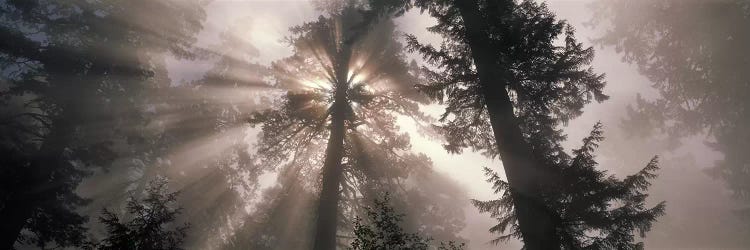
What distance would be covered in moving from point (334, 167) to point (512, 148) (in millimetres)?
8569

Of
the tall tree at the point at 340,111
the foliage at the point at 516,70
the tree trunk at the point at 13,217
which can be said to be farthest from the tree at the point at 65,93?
the foliage at the point at 516,70

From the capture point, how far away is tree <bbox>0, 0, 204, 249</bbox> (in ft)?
50.8

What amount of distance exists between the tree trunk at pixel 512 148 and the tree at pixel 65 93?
15762 mm

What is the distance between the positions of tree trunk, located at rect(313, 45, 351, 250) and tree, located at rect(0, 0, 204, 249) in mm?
9286

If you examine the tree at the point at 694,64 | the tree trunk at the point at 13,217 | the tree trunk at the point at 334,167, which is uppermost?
the tree at the point at 694,64

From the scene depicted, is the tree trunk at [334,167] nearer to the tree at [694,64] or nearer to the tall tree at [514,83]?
the tall tree at [514,83]

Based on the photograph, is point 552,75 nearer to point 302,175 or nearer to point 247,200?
point 302,175

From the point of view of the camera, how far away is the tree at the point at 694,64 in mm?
20359

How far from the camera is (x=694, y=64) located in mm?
22609

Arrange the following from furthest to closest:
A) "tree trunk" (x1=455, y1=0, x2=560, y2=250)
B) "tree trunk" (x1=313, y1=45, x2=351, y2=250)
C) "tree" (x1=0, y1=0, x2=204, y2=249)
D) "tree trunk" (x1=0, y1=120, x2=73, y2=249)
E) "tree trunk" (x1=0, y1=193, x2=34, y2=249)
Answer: "tree" (x1=0, y1=0, x2=204, y2=249), "tree trunk" (x1=313, y1=45, x2=351, y2=250), "tree trunk" (x1=0, y1=120, x2=73, y2=249), "tree trunk" (x1=0, y1=193, x2=34, y2=249), "tree trunk" (x1=455, y1=0, x2=560, y2=250)

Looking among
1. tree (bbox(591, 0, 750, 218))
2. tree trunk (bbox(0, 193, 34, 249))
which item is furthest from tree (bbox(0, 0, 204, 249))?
tree (bbox(591, 0, 750, 218))

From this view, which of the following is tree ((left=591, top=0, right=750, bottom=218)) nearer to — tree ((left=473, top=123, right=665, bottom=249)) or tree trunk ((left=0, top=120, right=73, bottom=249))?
tree ((left=473, top=123, right=665, bottom=249))

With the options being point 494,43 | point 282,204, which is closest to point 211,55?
point 282,204

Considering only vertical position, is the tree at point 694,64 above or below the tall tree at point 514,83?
above
